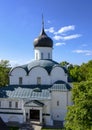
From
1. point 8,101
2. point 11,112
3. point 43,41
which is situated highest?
point 43,41

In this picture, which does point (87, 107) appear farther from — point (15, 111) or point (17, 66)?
point (17, 66)

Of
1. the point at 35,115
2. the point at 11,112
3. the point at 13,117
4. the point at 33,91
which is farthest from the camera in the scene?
the point at 33,91

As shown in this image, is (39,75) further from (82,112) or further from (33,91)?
(82,112)

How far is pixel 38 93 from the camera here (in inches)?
1563

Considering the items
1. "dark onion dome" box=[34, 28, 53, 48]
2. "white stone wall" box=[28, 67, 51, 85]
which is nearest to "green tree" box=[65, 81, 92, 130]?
"white stone wall" box=[28, 67, 51, 85]

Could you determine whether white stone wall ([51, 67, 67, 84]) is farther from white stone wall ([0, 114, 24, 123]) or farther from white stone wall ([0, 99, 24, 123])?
white stone wall ([0, 114, 24, 123])

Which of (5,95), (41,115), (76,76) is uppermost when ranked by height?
(76,76)

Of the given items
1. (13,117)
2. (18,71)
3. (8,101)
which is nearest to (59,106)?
(13,117)

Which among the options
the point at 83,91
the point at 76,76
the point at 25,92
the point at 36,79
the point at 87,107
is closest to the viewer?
the point at 87,107

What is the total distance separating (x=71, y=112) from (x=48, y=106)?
1564cm

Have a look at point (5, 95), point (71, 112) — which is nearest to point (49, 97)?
point (5, 95)

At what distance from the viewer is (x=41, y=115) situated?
124ft

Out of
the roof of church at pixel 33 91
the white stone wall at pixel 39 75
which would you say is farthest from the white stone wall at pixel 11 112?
the white stone wall at pixel 39 75

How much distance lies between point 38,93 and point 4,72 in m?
18.9
